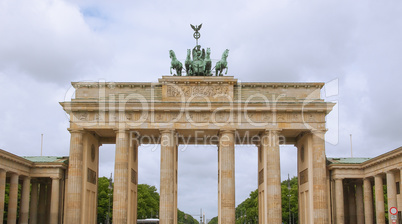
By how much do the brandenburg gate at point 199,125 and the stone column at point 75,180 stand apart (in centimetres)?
9

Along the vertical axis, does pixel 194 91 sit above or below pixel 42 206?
above

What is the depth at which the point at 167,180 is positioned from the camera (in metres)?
47.3

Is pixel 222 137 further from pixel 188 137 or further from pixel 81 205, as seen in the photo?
pixel 81 205

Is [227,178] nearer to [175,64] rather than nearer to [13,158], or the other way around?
[175,64]

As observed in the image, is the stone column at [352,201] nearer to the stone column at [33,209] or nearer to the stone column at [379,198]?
the stone column at [379,198]

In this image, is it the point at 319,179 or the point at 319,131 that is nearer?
the point at 319,179

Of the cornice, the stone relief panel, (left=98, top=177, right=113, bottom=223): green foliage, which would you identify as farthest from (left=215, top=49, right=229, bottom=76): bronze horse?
(left=98, top=177, right=113, bottom=223): green foliage

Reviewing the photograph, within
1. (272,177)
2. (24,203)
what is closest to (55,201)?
(24,203)

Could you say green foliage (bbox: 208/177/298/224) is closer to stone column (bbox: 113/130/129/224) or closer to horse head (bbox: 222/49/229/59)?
horse head (bbox: 222/49/229/59)

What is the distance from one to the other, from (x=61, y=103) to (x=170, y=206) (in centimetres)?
1449

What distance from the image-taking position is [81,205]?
47.7 m

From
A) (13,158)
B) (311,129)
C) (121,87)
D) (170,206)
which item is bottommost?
(170,206)

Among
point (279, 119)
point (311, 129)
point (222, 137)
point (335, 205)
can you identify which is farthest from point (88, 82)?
point (335, 205)

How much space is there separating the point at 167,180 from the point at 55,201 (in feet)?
36.6
